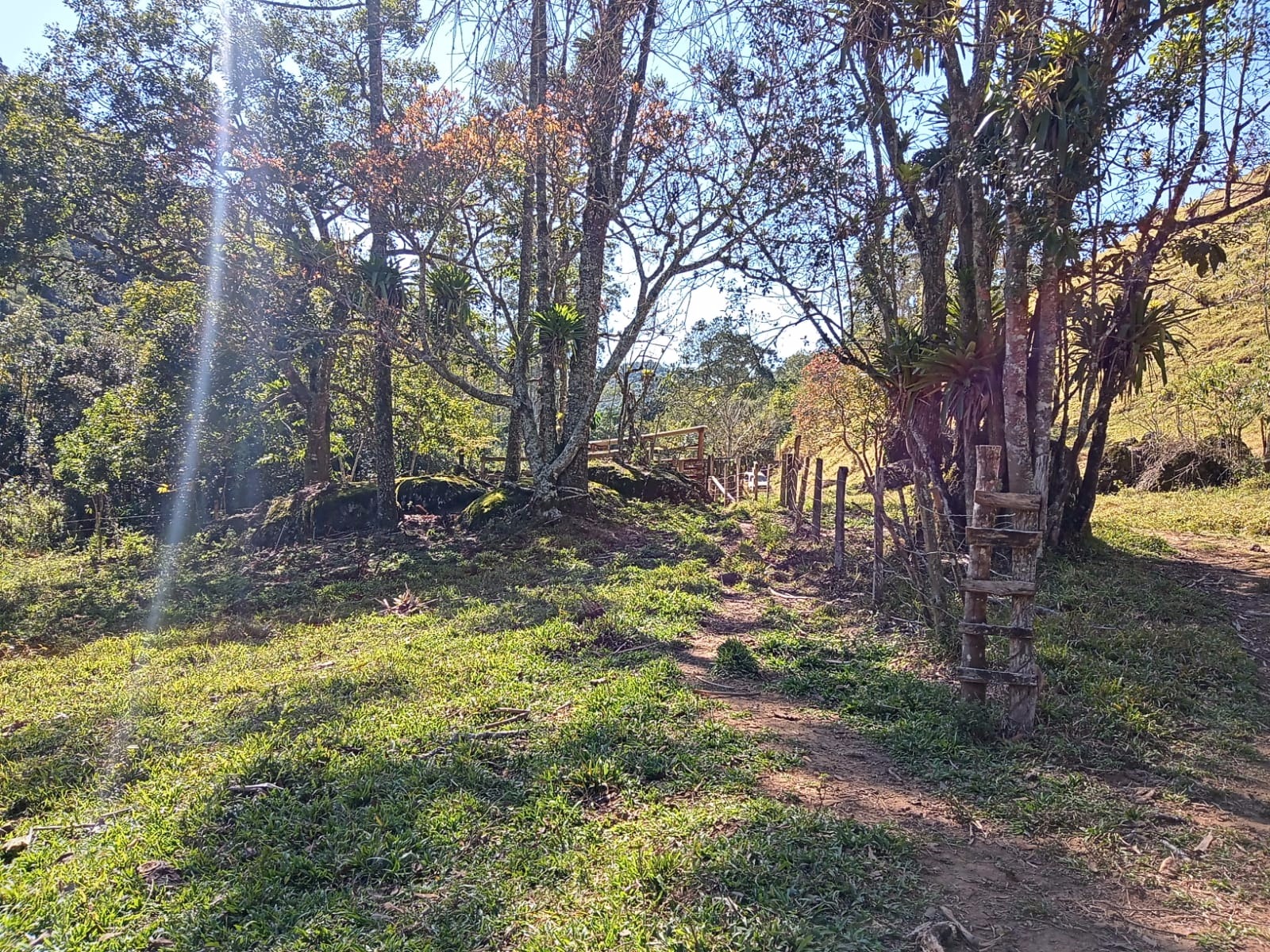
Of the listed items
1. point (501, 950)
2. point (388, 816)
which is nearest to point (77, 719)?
point (388, 816)

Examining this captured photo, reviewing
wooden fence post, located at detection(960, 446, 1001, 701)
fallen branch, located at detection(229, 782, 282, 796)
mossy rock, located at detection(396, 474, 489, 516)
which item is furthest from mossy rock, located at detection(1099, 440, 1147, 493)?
fallen branch, located at detection(229, 782, 282, 796)

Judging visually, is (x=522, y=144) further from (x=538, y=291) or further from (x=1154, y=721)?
(x=1154, y=721)

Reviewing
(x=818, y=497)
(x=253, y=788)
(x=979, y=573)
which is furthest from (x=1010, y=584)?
(x=818, y=497)

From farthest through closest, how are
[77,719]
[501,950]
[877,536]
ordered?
1. [877,536]
2. [77,719]
3. [501,950]

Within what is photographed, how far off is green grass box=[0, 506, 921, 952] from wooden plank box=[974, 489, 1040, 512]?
1.83 metres

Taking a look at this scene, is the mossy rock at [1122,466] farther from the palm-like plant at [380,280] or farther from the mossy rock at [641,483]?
the palm-like plant at [380,280]

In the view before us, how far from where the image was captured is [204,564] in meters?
10.9

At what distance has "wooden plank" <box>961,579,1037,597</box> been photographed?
147 inches

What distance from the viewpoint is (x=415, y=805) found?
3.19m

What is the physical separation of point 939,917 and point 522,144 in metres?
9.21

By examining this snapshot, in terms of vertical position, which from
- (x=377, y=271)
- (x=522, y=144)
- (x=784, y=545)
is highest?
(x=522, y=144)

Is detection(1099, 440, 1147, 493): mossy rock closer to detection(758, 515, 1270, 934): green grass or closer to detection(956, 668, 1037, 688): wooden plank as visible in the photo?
detection(758, 515, 1270, 934): green grass

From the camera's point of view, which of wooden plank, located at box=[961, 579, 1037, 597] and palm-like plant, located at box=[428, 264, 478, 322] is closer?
wooden plank, located at box=[961, 579, 1037, 597]

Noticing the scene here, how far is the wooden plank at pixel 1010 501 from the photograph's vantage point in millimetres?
3762
